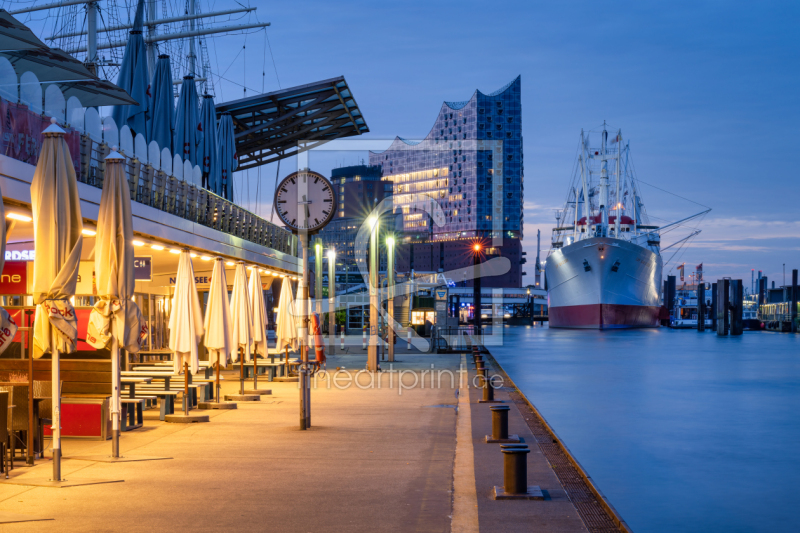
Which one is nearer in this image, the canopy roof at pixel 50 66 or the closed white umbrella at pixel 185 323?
the closed white umbrella at pixel 185 323

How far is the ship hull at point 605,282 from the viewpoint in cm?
8025

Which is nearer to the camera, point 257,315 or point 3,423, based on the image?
point 3,423

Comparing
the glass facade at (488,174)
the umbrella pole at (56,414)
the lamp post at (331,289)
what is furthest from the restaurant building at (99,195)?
the glass facade at (488,174)

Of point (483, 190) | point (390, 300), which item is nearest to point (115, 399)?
point (390, 300)

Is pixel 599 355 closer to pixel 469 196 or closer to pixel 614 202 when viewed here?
pixel 614 202

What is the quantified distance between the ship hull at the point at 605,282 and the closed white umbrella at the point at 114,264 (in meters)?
73.3

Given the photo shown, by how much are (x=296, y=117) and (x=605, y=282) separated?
54569mm

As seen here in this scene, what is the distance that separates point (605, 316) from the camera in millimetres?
82875

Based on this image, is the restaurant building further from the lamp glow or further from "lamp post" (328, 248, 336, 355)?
"lamp post" (328, 248, 336, 355)

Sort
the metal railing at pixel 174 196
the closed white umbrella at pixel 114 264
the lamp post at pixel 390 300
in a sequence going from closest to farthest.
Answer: the closed white umbrella at pixel 114 264 < the metal railing at pixel 174 196 < the lamp post at pixel 390 300

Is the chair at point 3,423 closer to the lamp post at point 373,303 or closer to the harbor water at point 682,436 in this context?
the harbor water at point 682,436

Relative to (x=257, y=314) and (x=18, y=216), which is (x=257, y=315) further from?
(x=18, y=216)

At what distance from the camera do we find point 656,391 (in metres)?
28.6

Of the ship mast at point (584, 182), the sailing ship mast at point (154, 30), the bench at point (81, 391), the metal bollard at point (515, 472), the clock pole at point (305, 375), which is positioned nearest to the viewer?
the metal bollard at point (515, 472)
